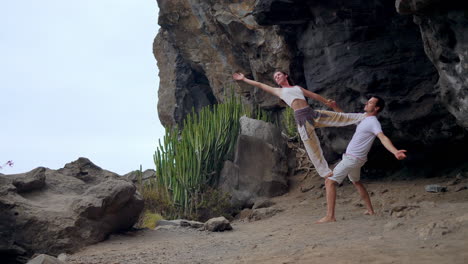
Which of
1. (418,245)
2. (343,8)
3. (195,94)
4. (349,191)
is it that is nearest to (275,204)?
(349,191)

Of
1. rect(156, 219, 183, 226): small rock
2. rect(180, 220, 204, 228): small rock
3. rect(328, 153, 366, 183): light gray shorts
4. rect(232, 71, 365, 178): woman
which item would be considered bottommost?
rect(180, 220, 204, 228): small rock

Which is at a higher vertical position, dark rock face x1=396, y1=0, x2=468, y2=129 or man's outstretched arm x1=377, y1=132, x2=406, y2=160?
dark rock face x1=396, y1=0, x2=468, y2=129

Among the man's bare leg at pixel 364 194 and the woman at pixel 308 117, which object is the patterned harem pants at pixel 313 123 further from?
the man's bare leg at pixel 364 194

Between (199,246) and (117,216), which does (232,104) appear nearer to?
(117,216)

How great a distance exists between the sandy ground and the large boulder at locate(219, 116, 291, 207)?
92cm

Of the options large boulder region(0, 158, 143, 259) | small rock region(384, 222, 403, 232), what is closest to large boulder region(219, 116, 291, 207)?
large boulder region(0, 158, 143, 259)

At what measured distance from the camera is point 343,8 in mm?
8250

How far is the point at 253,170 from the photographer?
10.3m

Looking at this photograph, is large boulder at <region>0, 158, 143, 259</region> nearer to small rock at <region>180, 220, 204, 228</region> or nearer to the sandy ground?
the sandy ground

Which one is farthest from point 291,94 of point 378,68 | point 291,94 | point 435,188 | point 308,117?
point 435,188

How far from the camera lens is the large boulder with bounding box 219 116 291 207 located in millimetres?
10180

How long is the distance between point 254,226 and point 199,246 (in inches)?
65.7

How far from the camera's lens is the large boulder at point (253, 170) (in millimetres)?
10180

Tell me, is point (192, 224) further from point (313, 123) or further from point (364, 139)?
point (364, 139)
